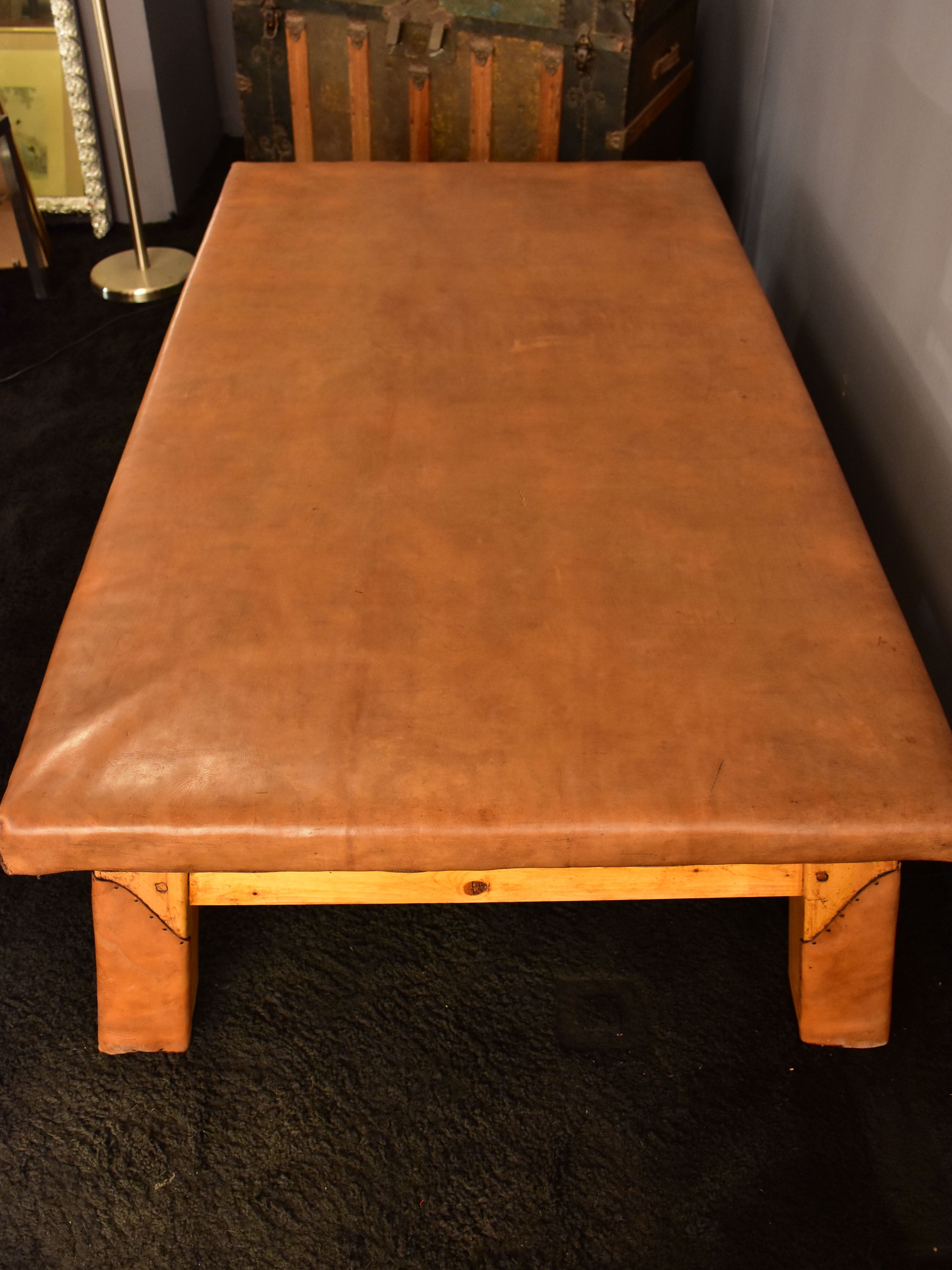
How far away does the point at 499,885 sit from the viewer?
936mm

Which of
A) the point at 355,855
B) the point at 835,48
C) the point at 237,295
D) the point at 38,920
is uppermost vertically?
the point at 835,48

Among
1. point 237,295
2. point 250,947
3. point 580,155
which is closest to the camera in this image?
point 250,947

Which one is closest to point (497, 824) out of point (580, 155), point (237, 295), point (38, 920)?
point (38, 920)

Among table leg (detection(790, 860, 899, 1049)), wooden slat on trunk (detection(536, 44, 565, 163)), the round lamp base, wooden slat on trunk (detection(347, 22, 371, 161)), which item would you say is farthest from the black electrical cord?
table leg (detection(790, 860, 899, 1049))

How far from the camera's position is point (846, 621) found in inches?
37.7

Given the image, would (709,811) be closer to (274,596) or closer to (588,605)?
(588,605)

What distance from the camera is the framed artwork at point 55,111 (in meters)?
2.27

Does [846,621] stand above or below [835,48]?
below

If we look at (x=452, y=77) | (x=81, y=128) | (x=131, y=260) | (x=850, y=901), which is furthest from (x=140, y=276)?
(x=850, y=901)

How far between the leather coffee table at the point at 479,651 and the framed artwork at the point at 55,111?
131cm

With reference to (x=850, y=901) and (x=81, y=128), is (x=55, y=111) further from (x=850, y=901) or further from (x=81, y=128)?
(x=850, y=901)

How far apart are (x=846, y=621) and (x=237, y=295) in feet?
2.77

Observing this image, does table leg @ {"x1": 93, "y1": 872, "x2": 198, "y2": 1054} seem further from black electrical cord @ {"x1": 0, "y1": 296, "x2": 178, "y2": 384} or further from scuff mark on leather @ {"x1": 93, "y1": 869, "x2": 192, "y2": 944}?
black electrical cord @ {"x1": 0, "y1": 296, "x2": 178, "y2": 384}

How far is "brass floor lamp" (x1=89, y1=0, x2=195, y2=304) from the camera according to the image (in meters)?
2.05
